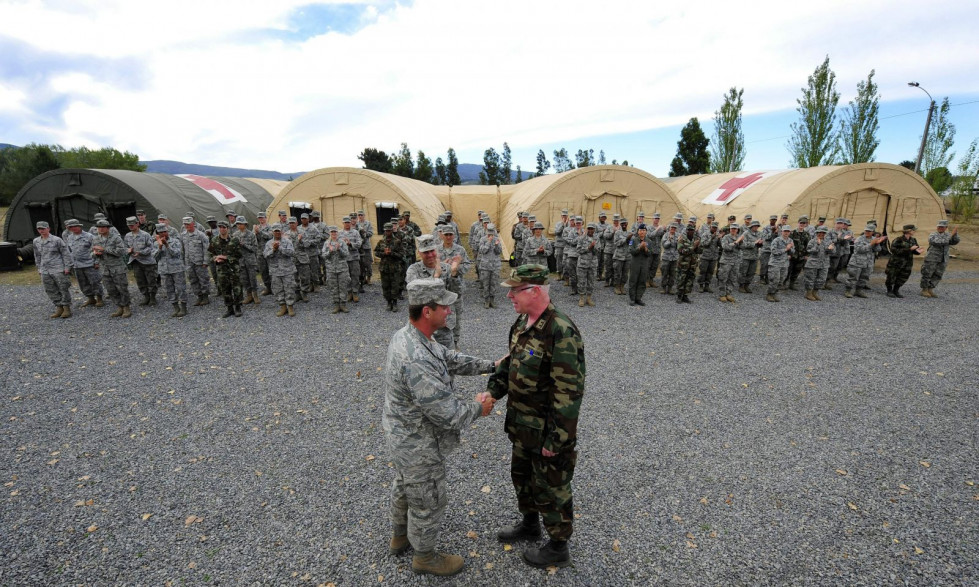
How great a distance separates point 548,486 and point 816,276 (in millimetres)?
11659

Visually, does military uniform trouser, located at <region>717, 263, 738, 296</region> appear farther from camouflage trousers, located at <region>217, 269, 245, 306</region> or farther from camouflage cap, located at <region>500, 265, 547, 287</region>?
camouflage trousers, located at <region>217, 269, 245, 306</region>

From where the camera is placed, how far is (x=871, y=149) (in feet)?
81.4

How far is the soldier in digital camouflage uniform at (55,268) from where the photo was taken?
9406mm

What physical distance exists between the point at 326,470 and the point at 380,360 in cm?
273

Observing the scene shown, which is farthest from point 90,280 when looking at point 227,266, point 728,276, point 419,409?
point 728,276

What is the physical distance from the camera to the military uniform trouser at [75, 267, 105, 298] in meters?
10.0

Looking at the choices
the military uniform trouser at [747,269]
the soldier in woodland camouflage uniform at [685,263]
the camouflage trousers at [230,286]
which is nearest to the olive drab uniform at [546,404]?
the camouflage trousers at [230,286]

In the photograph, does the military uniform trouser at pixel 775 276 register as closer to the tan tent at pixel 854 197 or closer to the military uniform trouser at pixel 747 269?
the military uniform trouser at pixel 747 269

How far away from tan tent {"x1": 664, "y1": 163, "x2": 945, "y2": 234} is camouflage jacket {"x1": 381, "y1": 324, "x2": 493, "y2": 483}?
16.2 m

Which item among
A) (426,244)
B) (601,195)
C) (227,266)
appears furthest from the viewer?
(601,195)

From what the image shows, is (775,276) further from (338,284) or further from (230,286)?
(230,286)

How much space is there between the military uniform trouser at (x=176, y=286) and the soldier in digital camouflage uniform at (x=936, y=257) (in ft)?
61.1

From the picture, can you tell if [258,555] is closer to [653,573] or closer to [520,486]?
[520,486]

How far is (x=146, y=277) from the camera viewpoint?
10266 millimetres
